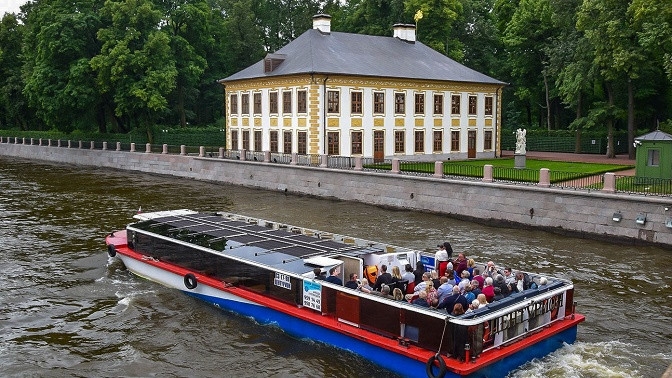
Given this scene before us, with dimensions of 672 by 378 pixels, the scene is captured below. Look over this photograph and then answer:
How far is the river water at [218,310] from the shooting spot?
14.2m

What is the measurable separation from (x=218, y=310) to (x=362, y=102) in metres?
30.2

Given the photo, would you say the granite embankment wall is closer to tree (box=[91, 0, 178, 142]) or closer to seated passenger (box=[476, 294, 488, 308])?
tree (box=[91, 0, 178, 142])

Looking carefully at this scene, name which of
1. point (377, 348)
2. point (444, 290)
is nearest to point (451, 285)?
point (444, 290)

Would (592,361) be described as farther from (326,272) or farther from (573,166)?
(573,166)

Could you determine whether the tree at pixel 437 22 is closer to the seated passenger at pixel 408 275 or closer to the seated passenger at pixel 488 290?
the seated passenger at pixel 408 275

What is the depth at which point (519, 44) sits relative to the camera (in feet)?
202

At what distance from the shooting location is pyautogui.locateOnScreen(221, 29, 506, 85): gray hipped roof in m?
45.3

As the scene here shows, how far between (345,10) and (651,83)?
4259 cm

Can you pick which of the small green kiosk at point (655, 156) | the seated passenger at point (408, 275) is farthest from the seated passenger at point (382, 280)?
the small green kiosk at point (655, 156)

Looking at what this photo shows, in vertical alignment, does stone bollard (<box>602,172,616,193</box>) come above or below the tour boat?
above

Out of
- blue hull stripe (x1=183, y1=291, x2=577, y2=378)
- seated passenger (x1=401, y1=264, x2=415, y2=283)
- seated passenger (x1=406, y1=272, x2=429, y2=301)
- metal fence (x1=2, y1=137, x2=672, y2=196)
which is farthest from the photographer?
metal fence (x1=2, y1=137, x2=672, y2=196)

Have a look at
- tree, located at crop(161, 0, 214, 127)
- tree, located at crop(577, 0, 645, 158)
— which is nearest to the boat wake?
tree, located at crop(577, 0, 645, 158)

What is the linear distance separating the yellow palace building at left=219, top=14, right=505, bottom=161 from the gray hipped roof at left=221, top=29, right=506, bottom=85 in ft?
0.30

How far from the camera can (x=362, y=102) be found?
46.1 m
